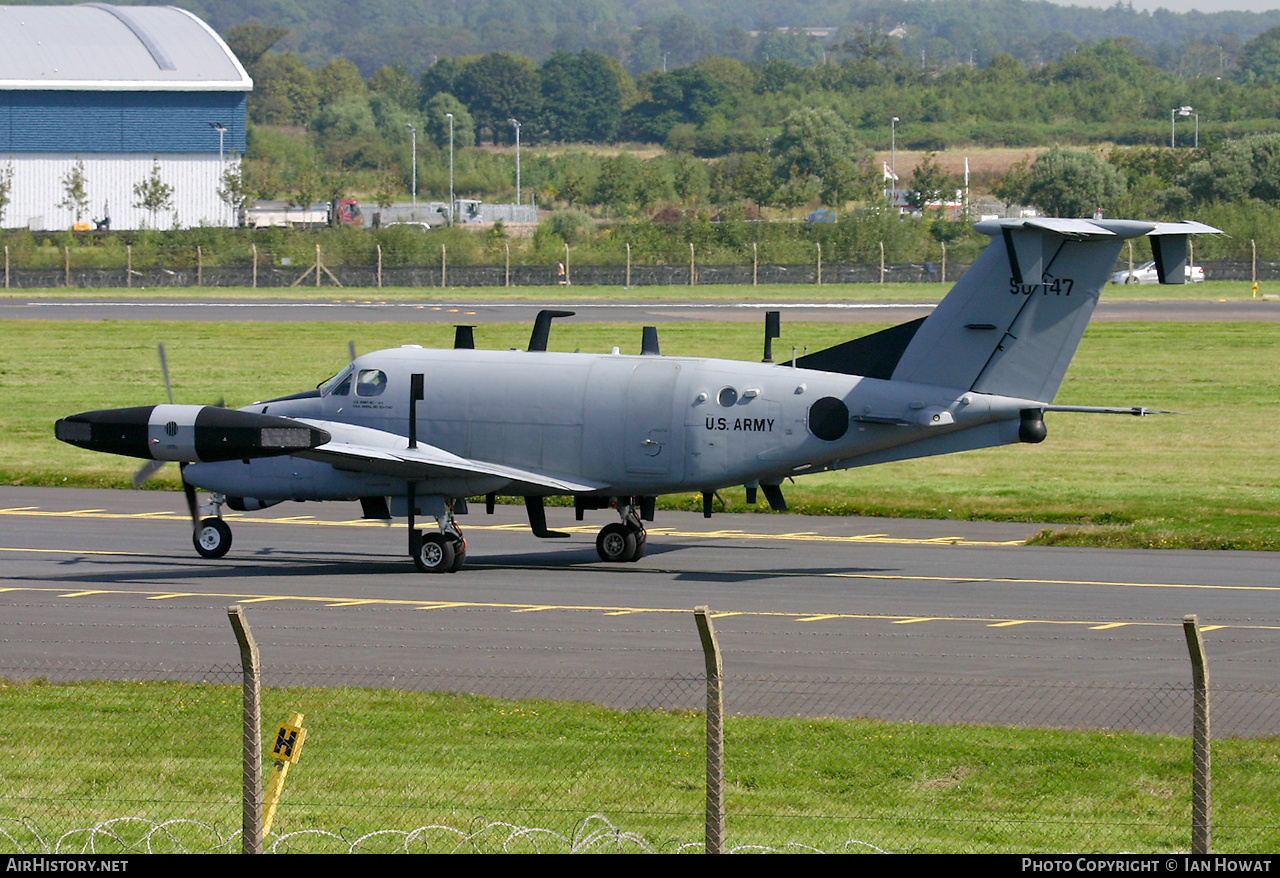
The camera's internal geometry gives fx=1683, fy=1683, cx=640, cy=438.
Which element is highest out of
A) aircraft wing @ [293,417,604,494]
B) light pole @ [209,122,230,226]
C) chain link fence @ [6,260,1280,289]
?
light pole @ [209,122,230,226]

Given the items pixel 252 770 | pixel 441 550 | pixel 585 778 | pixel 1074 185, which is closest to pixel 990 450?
pixel 441 550

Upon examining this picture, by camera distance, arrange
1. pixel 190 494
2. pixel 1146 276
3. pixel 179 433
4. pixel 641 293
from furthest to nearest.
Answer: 1. pixel 1146 276
2. pixel 641 293
3. pixel 190 494
4. pixel 179 433

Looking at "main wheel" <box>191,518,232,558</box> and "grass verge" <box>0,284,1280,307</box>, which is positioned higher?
"grass verge" <box>0,284,1280,307</box>

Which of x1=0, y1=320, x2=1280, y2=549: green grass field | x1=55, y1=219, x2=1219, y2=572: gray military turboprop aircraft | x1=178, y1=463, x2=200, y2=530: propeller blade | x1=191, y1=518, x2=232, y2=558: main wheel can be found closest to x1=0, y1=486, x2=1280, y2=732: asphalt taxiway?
x1=191, y1=518, x2=232, y2=558: main wheel

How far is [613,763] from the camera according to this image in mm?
14070

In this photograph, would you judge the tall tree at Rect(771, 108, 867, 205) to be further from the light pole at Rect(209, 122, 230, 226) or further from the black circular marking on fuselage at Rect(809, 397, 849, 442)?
the black circular marking on fuselage at Rect(809, 397, 849, 442)

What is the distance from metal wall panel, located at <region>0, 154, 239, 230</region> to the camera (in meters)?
Answer: 130

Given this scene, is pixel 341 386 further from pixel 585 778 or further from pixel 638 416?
pixel 585 778

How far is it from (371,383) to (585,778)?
13.8 metres

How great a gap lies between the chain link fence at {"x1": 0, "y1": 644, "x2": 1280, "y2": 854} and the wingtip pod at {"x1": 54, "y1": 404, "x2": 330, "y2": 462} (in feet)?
16.9

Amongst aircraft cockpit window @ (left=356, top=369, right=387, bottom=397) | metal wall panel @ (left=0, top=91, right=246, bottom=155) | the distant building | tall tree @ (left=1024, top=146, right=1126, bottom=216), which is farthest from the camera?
metal wall panel @ (left=0, top=91, right=246, bottom=155)

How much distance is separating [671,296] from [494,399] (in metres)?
63.0

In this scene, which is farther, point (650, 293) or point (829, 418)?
point (650, 293)
